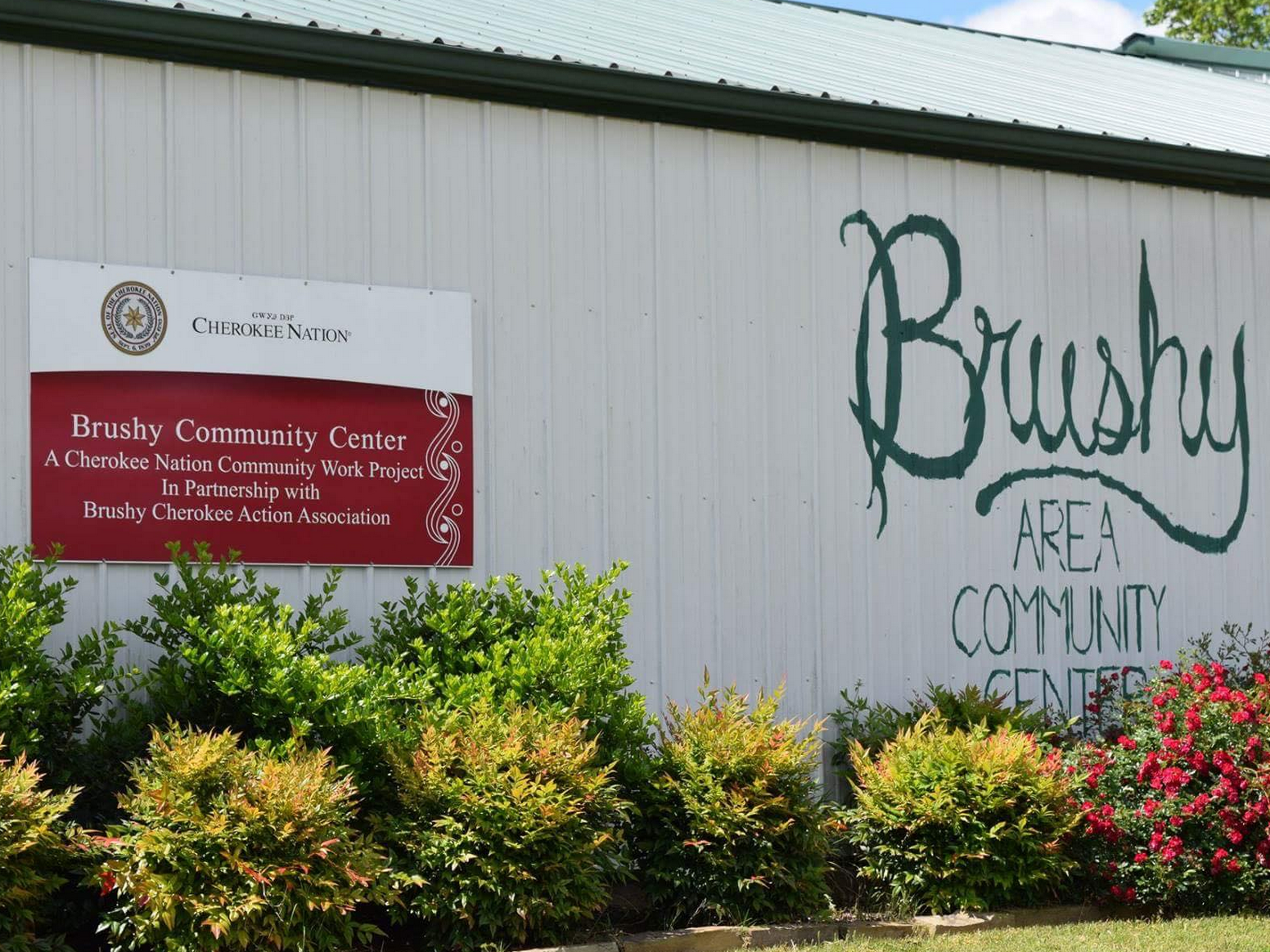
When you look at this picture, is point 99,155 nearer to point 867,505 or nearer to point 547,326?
point 547,326

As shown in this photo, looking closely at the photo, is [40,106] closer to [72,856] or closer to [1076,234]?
[72,856]

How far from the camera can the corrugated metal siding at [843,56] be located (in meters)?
11.1

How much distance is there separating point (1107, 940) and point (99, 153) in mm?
7104

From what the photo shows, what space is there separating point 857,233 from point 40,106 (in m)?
5.43

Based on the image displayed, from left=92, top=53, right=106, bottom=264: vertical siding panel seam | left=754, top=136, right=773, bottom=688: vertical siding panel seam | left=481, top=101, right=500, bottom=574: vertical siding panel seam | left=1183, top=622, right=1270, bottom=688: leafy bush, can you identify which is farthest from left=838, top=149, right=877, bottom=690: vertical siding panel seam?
left=92, top=53, right=106, bottom=264: vertical siding panel seam

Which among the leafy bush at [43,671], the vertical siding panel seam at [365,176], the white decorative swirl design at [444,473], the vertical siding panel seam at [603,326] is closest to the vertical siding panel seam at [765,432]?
the vertical siding panel seam at [603,326]

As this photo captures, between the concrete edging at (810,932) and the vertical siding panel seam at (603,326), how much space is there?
2628mm

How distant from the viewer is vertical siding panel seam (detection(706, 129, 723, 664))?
1099 cm

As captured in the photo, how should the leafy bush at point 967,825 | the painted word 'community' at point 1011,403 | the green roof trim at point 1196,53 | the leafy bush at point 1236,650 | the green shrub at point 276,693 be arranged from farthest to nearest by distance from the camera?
the green roof trim at point 1196,53 → the leafy bush at point 1236,650 → the painted word 'community' at point 1011,403 → the leafy bush at point 967,825 → the green shrub at point 276,693

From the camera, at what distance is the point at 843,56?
13.6m

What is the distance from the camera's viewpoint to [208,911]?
25.1 ft

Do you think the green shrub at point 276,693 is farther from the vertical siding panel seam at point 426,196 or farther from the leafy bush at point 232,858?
the vertical siding panel seam at point 426,196

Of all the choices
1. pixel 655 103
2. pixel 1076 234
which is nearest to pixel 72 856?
pixel 655 103

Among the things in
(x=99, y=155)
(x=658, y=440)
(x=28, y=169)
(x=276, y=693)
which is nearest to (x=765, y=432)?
(x=658, y=440)
